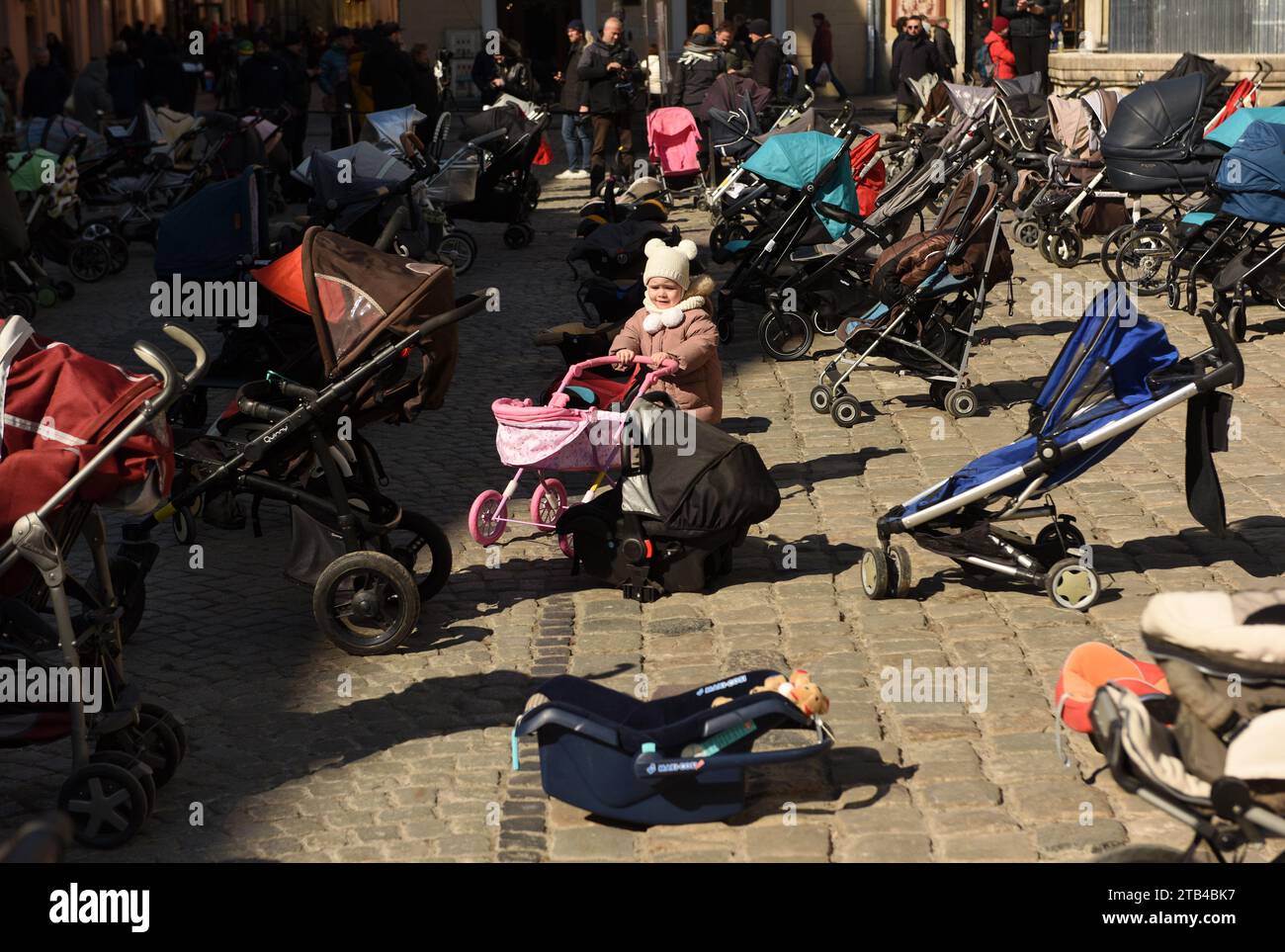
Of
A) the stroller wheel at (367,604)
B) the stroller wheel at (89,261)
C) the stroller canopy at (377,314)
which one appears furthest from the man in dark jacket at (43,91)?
the stroller wheel at (367,604)

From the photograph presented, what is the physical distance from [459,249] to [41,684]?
11.8m

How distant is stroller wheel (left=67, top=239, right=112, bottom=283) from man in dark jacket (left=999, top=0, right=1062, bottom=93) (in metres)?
15.8

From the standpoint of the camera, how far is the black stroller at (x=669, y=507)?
7.84 m

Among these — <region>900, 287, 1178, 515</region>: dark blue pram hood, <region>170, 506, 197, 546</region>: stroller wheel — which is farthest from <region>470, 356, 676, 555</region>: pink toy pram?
<region>900, 287, 1178, 515</region>: dark blue pram hood

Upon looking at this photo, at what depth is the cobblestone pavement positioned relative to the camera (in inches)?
226

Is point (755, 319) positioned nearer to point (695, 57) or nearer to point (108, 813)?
point (695, 57)

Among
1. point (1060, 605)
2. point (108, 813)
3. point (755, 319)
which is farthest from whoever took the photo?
point (755, 319)

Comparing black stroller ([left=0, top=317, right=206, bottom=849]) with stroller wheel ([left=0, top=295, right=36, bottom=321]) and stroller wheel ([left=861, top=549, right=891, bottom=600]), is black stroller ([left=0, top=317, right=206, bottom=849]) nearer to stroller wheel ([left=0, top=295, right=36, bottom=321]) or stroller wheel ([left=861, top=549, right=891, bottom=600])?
stroller wheel ([left=861, top=549, right=891, bottom=600])

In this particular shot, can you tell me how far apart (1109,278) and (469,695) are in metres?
9.97

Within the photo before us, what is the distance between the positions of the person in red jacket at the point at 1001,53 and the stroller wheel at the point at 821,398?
1581 cm

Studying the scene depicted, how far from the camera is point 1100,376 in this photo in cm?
750

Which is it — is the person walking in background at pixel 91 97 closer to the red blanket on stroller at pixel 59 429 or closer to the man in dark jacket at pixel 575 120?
the man in dark jacket at pixel 575 120

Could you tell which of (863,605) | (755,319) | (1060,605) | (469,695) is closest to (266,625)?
(469,695)

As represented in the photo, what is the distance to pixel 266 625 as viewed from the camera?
26.0 ft
